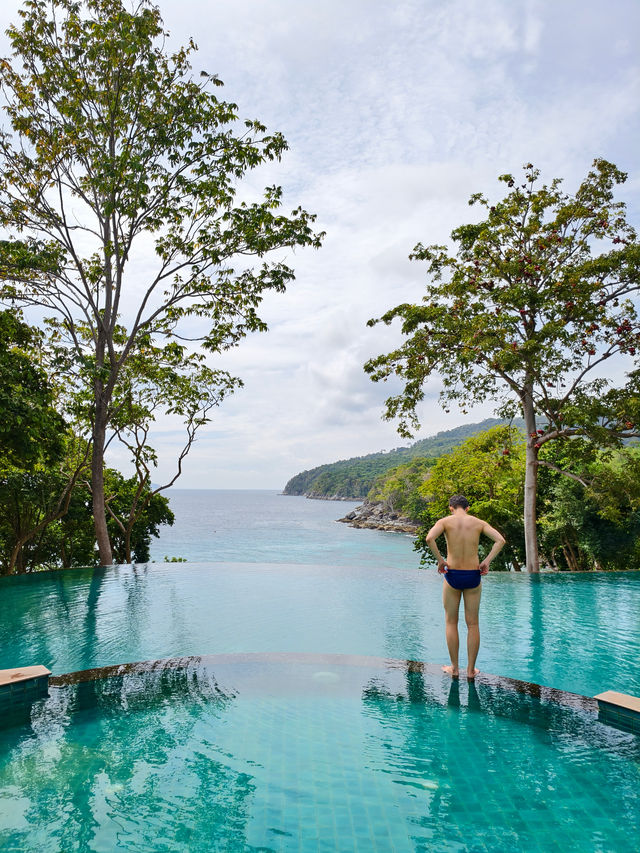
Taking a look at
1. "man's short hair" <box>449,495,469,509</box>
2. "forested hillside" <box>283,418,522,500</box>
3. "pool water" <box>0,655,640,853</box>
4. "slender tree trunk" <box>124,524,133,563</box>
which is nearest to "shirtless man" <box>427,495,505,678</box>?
"man's short hair" <box>449,495,469,509</box>

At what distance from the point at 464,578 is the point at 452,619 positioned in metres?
0.37

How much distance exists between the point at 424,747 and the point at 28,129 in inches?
429

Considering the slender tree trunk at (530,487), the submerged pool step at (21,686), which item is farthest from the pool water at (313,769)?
the slender tree trunk at (530,487)

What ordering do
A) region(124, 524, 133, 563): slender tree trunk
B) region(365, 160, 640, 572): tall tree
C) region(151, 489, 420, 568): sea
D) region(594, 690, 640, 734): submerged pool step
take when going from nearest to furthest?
region(594, 690, 640, 734): submerged pool step, region(365, 160, 640, 572): tall tree, region(124, 524, 133, 563): slender tree trunk, region(151, 489, 420, 568): sea

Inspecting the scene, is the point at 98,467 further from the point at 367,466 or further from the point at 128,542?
the point at 367,466

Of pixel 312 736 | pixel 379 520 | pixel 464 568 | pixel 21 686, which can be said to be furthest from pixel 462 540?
pixel 379 520

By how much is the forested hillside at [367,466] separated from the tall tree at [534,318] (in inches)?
3472

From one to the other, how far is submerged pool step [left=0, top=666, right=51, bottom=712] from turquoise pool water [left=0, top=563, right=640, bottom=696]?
0.47 m

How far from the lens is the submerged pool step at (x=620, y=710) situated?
317 centimetres

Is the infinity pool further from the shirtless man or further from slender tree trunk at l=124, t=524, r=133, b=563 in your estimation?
slender tree trunk at l=124, t=524, r=133, b=563

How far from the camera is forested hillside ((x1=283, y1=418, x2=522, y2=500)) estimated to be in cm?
10975

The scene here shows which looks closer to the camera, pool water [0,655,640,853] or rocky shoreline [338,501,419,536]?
pool water [0,655,640,853]

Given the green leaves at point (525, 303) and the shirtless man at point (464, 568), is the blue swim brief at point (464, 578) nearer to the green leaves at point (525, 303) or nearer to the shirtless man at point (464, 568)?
the shirtless man at point (464, 568)

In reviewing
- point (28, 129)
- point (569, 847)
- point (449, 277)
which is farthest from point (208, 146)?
point (569, 847)
